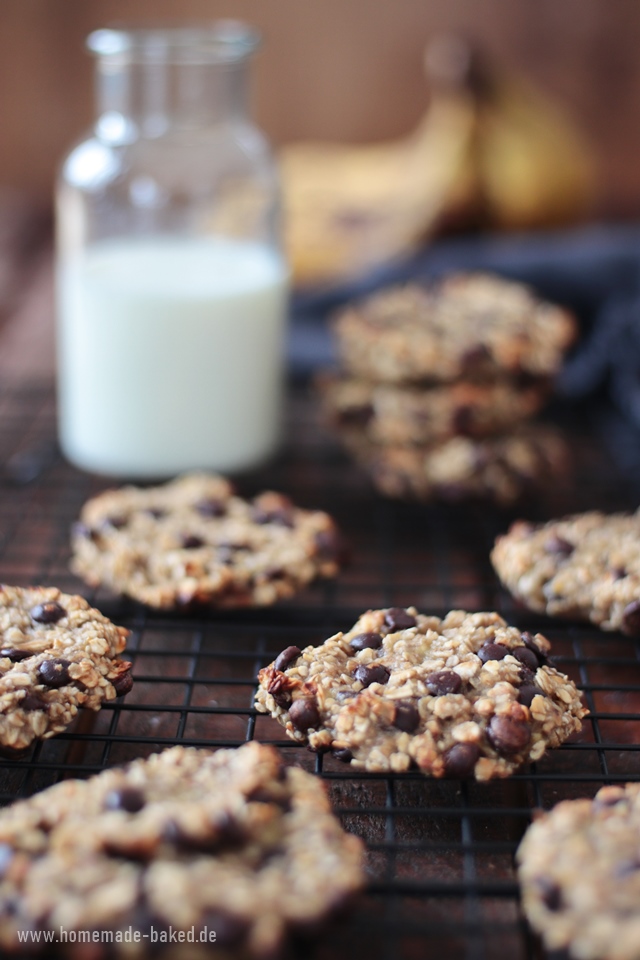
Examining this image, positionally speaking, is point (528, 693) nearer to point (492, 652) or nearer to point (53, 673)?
point (492, 652)

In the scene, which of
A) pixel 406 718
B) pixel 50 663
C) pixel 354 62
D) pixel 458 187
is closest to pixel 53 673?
pixel 50 663

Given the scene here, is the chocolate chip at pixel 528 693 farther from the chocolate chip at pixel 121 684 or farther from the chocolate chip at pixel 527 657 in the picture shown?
the chocolate chip at pixel 121 684

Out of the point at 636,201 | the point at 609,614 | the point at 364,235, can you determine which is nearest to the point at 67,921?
the point at 609,614

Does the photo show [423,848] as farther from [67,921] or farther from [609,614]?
[609,614]

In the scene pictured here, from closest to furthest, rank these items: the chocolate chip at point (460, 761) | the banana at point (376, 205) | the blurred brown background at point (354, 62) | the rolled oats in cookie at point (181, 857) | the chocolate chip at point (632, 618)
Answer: the rolled oats in cookie at point (181, 857) < the chocolate chip at point (460, 761) < the chocolate chip at point (632, 618) < the banana at point (376, 205) < the blurred brown background at point (354, 62)

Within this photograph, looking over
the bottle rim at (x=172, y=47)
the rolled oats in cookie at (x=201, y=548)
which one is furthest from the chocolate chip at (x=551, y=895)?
the bottle rim at (x=172, y=47)

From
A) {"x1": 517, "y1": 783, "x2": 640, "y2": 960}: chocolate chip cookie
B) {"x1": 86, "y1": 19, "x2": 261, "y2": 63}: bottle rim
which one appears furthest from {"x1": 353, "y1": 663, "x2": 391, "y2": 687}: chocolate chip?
{"x1": 86, "y1": 19, "x2": 261, "y2": 63}: bottle rim
